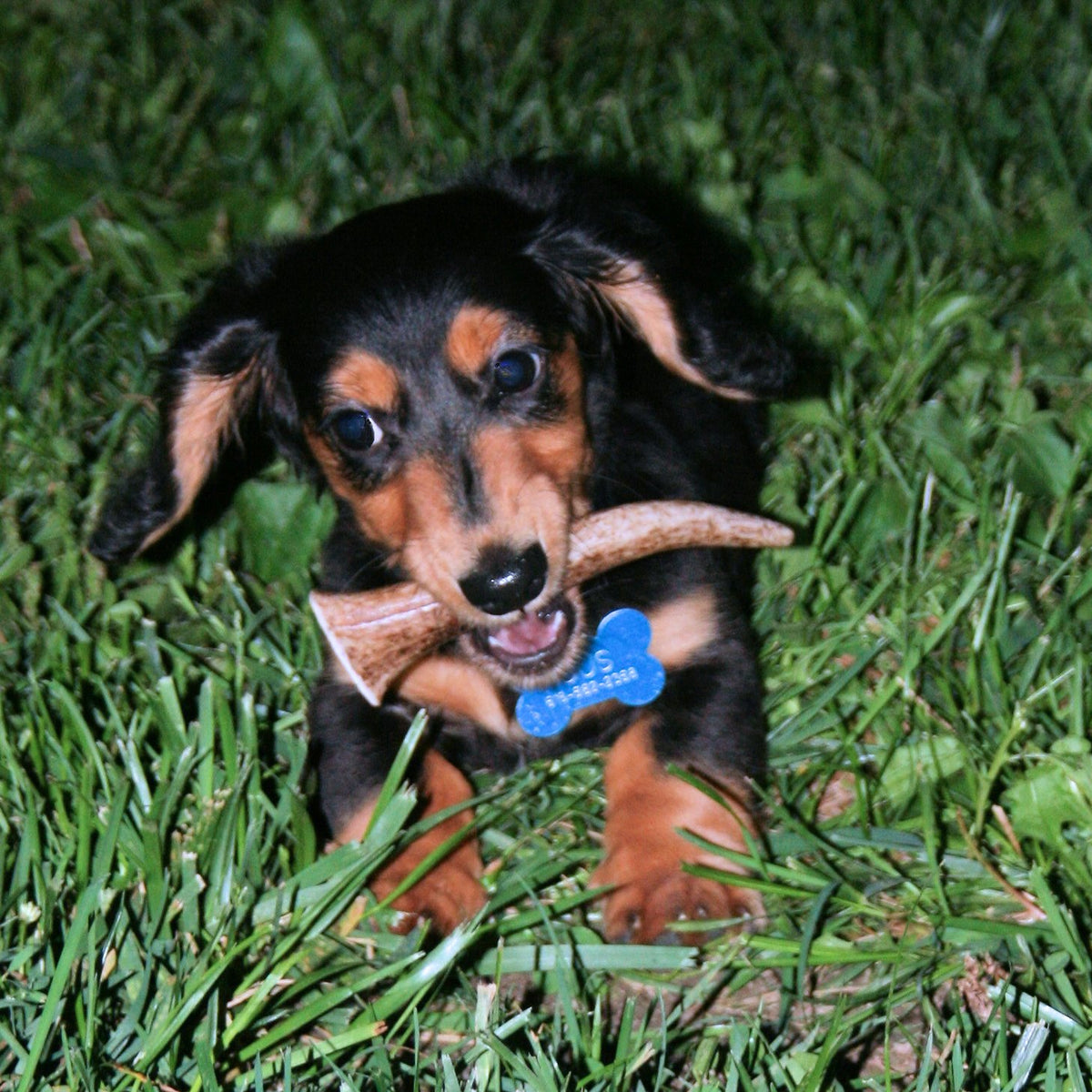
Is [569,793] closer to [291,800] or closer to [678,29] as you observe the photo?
[291,800]

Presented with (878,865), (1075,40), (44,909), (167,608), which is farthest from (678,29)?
(44,909)

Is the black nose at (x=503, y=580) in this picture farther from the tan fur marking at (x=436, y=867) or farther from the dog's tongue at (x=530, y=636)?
the tan fur marking at (x=436, y=867)

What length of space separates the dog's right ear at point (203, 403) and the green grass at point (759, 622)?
0.78 ft

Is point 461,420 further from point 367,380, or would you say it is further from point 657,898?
point 657,898

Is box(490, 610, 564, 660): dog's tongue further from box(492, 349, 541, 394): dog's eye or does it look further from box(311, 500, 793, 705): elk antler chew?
box(492, 349, 541, 394): dog's eye

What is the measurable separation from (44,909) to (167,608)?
37.3 inches

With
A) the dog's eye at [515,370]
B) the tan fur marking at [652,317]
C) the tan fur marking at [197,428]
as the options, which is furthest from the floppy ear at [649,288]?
the tan fur marking at [197,428]

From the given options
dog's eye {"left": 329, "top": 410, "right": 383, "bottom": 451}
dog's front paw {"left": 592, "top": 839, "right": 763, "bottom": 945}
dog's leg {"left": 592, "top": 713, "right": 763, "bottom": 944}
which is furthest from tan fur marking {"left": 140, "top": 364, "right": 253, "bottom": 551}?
dog's front paw {"left": 592, "top": 839, "right": 763, "bottom": 945}

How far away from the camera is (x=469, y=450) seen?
2.37 m

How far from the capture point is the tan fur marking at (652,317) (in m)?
2.69

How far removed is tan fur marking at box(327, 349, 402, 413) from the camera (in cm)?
242

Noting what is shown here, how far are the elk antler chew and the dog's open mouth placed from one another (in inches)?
2.3

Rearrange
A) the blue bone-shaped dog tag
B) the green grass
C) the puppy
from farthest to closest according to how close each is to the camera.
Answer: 1. the blue bone-shaped dog tag
2. the puppy
3. the green grass

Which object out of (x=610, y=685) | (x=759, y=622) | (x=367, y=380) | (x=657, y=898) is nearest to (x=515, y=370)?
(x=367, y=380)
